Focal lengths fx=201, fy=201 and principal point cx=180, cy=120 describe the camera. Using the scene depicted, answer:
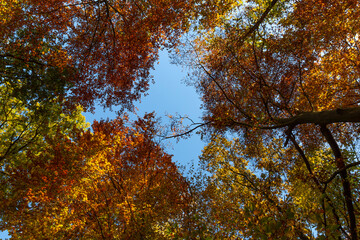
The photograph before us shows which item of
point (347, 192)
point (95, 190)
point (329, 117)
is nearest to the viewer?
point (329, 117)

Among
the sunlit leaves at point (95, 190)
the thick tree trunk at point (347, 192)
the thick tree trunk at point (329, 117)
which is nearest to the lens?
the thick tree trunk at point (329, 117)

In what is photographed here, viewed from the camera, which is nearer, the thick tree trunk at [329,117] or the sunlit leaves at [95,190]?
the thick tree trunk at [329,117]

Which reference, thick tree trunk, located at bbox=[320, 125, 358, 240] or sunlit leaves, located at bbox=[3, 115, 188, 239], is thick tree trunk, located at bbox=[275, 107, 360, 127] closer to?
thick tree trunk, located at bbox=[320, 125, 358, 240]

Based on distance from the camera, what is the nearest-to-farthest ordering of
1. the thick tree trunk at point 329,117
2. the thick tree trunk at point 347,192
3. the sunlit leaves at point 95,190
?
1. the thick tree trunk at point 329,117
2. the thick tree trunk at point 347,192
3. the sunlit leaves at point 95,190

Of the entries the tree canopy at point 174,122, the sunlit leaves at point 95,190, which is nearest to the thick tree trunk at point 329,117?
the tree canopy at point 174,122

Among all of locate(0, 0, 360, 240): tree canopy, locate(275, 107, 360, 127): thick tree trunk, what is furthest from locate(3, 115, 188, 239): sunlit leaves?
locate(275, 107, 360, 127): thick tree trunk

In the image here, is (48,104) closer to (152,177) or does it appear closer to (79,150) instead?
(79,150)

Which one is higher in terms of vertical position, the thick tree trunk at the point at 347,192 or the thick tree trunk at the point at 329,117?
the thick tree trunk at the point at 329,117

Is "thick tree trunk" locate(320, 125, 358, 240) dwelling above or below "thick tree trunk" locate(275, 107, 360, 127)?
below

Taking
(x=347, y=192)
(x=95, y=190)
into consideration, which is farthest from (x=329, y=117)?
(x=95, y=190)

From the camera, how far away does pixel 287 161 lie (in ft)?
35.7

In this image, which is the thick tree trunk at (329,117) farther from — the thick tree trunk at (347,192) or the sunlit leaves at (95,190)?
the sunlit leaves at (95,190)

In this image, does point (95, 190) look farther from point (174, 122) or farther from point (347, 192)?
point (347, 192)

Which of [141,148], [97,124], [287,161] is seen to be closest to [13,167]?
[97,124]
